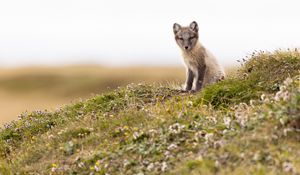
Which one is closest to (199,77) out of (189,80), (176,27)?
(189,80)

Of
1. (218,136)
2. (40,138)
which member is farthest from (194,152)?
(40,138)

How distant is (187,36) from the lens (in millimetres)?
15641

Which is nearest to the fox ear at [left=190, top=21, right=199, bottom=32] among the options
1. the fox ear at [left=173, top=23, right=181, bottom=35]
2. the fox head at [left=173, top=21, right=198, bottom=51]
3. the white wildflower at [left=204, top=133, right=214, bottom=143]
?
the fox head at [left=173, top=21, right=198, bottom=51]

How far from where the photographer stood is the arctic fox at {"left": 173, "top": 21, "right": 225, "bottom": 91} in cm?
1562

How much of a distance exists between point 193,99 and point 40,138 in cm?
355

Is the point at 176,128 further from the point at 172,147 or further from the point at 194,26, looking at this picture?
the point at 194,26

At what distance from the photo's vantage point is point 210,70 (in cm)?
1583

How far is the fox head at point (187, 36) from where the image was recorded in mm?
15617

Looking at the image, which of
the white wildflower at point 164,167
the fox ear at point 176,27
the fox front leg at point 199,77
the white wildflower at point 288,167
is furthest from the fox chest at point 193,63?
the white wildflower at point 288,167

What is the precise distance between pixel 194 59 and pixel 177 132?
6.01 meters

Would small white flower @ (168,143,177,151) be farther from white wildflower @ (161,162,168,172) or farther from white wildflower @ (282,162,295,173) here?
white wildflower @ (282,162,295,173)

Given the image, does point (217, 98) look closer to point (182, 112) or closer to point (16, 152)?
point (182, 112)

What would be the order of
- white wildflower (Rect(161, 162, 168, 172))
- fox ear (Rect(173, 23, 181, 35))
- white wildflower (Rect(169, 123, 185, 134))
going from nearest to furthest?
white wildflower (Rect(161, 162, 168, 172)) < white wildflower (Rect(169, 123, 185, 134)) < fox ear (Rect(173, 23, 181, 35))

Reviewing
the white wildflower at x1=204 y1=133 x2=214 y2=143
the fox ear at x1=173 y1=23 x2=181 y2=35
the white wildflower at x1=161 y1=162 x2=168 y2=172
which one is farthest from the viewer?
the fox ear at x1=173 y1=23 x2=181 y2=35
